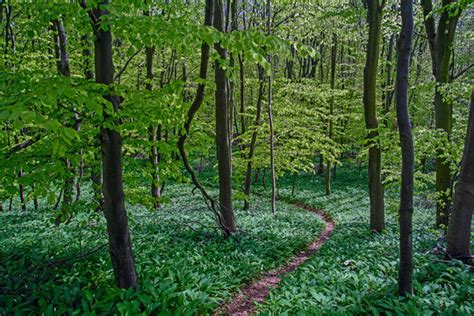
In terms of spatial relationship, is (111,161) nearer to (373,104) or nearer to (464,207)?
(464,207)

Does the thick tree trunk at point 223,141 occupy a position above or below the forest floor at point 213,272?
above

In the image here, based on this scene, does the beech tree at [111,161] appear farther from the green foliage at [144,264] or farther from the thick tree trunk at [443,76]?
the thick tree trunk at [443,76]

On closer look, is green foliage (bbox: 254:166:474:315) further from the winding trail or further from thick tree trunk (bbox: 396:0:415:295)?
thick tree trunk (bbox: 396:0:415:295)

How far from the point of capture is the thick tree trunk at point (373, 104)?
31.1ft

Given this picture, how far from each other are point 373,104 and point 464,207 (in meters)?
4.65

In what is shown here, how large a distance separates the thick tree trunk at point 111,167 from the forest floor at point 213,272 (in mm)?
673

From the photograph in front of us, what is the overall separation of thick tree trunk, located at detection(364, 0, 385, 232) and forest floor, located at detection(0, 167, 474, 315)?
74 cm

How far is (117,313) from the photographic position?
Result: 15.1ft

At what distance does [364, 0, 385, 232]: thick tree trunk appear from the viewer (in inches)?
374

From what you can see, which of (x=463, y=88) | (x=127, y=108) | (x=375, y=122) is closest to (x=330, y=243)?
(x=375, y=122)

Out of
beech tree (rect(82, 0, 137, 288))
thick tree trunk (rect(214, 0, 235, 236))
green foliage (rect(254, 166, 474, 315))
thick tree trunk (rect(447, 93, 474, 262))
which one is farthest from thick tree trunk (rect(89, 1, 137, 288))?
thick tree trunk (rect(447, 93, 474, 262))

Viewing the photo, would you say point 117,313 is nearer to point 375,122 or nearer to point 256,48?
point 256,48

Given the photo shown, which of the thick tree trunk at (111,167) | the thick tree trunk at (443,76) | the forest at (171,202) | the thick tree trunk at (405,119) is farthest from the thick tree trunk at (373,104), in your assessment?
the thick tree trunk at (111,167)

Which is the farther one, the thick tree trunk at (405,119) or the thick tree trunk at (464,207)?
the thick tree trunk at (464,207)
